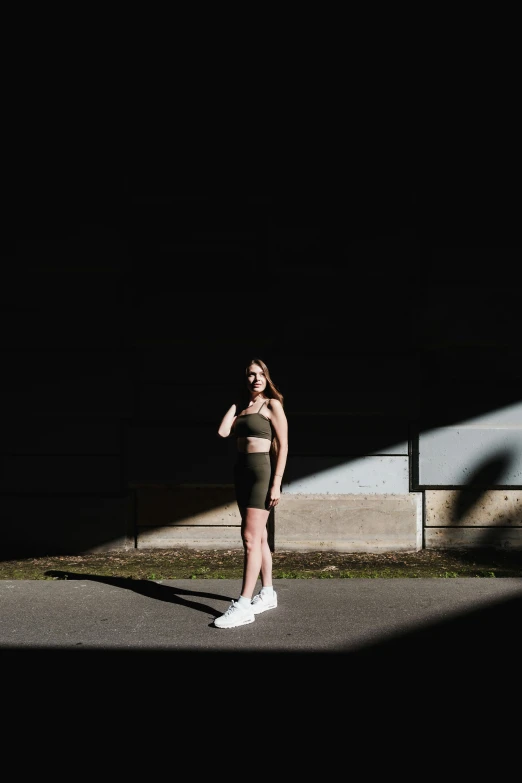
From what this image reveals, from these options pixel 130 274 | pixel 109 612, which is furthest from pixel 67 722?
pixel 130 274

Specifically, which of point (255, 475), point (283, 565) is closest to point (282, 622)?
point (255, 475)

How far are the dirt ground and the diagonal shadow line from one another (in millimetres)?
68

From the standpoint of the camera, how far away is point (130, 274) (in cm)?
687

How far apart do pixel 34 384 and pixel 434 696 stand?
5071 millimetres

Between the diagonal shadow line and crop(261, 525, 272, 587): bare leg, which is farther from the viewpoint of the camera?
the diagonal shadow line

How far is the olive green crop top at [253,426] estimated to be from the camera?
13.8ft

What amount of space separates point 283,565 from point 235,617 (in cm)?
191

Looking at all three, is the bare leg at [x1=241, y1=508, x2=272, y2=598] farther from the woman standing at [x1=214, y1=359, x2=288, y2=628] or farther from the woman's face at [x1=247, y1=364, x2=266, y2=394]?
the woman's face at [x1=247, y1=364, x2=266, y2=394]

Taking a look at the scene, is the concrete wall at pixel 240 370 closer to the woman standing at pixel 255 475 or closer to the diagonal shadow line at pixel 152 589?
the diagonal shadow line at pixel 152 589

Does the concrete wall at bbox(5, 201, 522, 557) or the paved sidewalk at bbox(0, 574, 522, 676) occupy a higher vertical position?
the concrete wall at bbox(5, 201, 522, 557)

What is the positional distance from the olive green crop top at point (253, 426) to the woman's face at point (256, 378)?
0.15 metres

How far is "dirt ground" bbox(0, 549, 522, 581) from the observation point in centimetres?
564

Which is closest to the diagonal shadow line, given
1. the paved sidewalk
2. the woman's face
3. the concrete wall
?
the paved sidewalk

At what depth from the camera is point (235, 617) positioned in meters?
4.14
